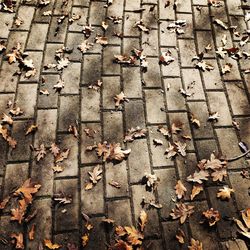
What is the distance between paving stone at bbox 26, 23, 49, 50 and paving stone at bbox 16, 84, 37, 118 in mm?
849

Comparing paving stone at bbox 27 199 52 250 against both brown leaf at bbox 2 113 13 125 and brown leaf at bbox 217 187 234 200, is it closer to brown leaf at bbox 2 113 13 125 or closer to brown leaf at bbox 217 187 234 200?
brown leaf at bbox 2 113 13 125

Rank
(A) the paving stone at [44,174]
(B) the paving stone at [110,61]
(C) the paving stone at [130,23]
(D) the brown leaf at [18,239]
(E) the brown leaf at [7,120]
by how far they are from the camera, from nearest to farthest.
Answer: (D) the brown leaf at [18,239]
(A) the paving stone at [44,174]
(E) the brown leaf at [7,120]
(B) the paving stone at [110,61]
(C) the paving stone at [130,23]

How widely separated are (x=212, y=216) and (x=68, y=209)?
1.69 m

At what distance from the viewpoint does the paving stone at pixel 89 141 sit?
398 cm

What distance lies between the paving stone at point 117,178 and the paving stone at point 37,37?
2494 mm

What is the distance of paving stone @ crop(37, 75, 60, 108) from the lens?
14.6 ft

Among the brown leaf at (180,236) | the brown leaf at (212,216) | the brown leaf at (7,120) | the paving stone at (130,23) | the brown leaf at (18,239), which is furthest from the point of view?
the paving stone at (130,23)

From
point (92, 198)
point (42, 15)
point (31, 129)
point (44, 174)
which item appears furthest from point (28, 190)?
point (42, 15)

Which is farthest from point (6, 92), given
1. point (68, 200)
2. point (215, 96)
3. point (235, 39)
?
point (235, 39)

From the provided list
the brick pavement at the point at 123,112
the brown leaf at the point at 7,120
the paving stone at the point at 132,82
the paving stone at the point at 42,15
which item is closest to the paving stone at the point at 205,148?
the brick pavement at the point at 123,112

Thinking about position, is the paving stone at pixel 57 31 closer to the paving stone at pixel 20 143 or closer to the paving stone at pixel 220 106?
the paving stone at pixel 20 143

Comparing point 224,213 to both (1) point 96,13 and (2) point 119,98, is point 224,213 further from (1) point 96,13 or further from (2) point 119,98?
(1) point 96,13

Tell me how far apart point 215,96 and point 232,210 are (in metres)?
1.76

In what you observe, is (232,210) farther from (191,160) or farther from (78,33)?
(78,33)
